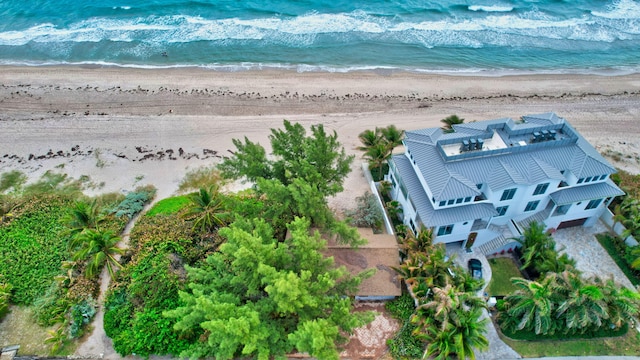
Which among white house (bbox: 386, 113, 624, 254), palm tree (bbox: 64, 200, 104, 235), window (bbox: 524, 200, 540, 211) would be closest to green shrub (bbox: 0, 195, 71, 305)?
palm tree (bbox: 64, 200, 104, 235)

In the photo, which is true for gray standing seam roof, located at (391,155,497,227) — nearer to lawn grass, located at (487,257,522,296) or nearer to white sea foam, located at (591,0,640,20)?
lawn grass, located at (487,257,522,296)

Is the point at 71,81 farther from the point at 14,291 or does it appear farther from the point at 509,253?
the point at 509,253

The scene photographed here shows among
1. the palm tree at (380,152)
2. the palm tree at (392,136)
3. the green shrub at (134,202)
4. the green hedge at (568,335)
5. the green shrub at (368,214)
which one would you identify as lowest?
the green hedge at (568,335)

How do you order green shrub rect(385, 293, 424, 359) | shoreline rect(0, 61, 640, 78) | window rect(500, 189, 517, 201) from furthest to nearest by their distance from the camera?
shoreline rect(0, 61, 640, 78) → window rect(500, 189, 517, 201) → green shrub rect(385, 293, 424, 359)

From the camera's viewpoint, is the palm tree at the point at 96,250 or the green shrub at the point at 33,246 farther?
the green shrub at the point at 33,246

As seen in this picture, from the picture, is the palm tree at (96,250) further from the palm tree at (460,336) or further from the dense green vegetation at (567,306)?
the dense green vegetation at (567,306)

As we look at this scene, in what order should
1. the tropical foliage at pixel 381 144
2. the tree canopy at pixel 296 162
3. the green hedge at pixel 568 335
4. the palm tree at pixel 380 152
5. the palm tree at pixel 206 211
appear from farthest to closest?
the tropical foliage at pixel 381 144
the palm tree at pixel 380 152
the palm tree at pixel 206 211
the tree canopy at pixel 296 162
the green hedge at pixel 568 335

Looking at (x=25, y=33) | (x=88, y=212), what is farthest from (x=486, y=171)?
(x=25, y=33)

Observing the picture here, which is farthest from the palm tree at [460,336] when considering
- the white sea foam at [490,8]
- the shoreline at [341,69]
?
the white sea foam at [490,8]

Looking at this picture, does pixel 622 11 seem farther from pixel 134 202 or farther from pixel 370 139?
pixel 134 202
